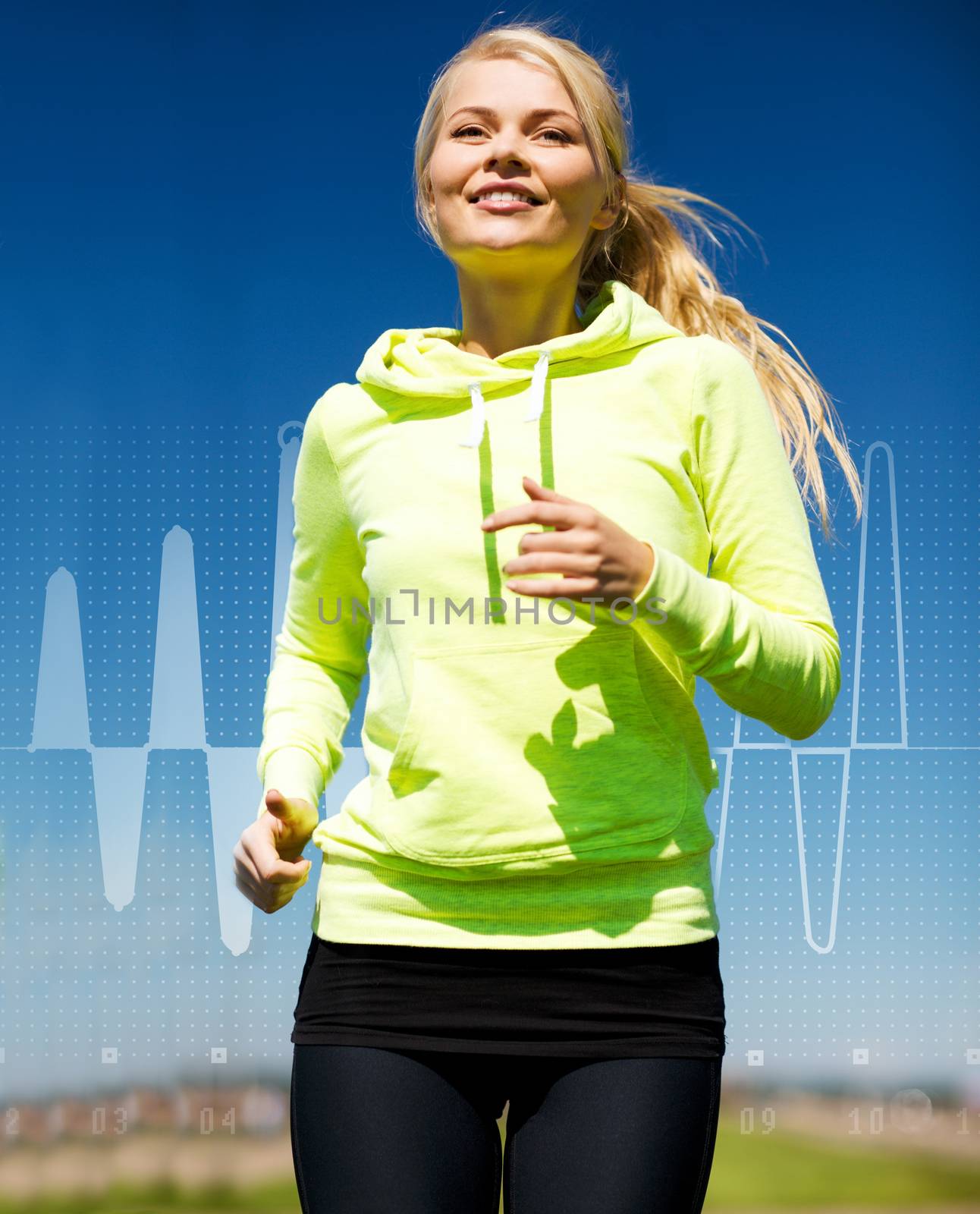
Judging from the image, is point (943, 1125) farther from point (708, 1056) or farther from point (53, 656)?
point (708, 1056)

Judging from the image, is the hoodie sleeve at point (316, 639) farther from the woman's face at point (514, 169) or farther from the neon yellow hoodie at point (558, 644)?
the woman's face at point (514, 169)

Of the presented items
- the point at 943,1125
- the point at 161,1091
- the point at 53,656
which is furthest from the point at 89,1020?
the point at 943,1125

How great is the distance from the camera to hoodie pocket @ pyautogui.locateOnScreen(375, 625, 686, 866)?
0.92 meters

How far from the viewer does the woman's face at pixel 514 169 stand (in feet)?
3.41

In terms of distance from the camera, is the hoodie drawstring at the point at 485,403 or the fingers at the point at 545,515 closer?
the fingers at the point at 545,515

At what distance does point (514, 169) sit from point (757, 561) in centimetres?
34

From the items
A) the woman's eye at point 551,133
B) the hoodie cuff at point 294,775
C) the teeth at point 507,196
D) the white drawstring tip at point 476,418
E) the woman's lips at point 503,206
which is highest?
the woman's eye at point 551,133

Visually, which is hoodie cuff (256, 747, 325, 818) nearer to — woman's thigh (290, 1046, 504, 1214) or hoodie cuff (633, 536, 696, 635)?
woman's thigh (290, 1046, 504, 1214)

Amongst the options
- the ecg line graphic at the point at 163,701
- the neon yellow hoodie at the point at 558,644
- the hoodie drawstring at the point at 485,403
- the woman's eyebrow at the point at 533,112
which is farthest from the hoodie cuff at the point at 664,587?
the ecg line graphic at the point at 163,701

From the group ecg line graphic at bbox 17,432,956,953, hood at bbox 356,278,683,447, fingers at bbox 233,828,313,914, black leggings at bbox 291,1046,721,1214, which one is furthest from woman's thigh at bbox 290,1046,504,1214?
ecg line graphic at bbox 17,432,956,953

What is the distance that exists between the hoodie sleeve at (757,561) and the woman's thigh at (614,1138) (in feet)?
0.82

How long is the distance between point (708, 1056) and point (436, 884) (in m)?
0.21

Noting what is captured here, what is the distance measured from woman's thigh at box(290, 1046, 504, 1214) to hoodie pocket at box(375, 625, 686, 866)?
142 millimetres

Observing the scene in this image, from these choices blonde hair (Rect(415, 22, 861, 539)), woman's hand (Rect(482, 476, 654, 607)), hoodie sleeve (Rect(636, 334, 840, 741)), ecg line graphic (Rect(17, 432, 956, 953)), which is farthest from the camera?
ecg line graphic (Rect(17, 432, 956, 953))
